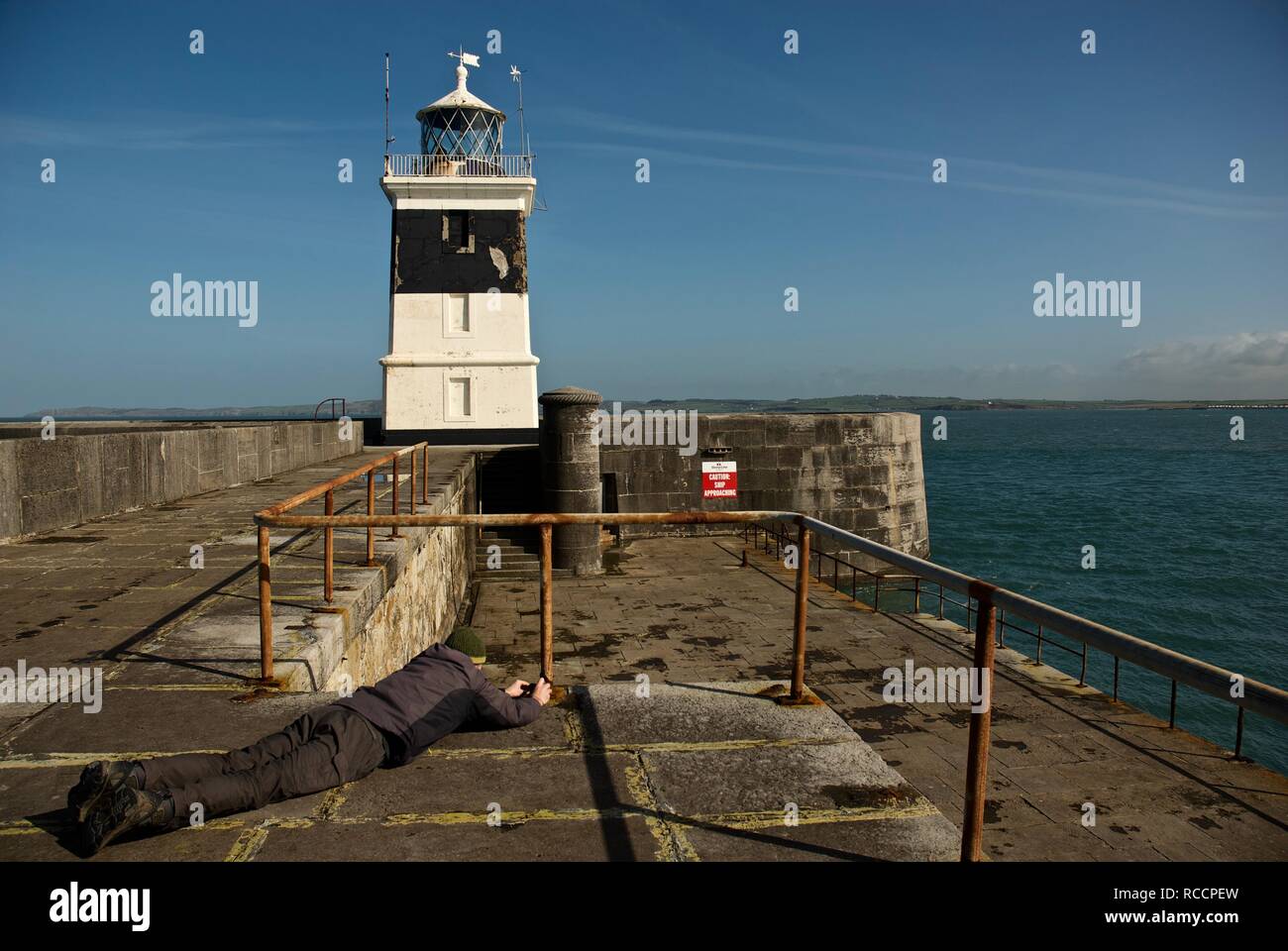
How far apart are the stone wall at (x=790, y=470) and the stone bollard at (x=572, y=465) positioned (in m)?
2.47

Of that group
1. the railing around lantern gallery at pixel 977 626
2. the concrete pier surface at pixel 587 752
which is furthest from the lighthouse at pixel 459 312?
the railing around lantern gallery at pixel 977 626

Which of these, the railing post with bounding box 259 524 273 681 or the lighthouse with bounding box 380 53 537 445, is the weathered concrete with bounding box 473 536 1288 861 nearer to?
the railing post with bounding box 259 524 273 681

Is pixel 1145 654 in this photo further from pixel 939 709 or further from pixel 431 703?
pixel 939 709

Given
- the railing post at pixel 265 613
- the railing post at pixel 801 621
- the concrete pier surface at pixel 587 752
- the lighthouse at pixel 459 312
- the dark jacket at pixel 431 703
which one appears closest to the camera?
the concrete pier surface at pixel 587 752

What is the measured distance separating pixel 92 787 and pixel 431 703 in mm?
1113

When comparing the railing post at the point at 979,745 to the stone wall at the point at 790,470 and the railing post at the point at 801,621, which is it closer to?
the railing post at the point at 801,621

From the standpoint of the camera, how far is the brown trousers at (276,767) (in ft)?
8.58

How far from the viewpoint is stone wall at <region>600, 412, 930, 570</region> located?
1886 centimetres

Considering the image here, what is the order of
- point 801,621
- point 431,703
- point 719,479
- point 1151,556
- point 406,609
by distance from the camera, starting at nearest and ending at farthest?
point 431,703, point 801,621, point 406,609, point 719,479, point 1151,556

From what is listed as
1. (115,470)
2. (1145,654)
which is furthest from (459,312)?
(1145,654)

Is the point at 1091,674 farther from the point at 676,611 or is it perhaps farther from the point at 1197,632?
the point at 676,611

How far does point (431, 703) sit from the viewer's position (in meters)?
3.21

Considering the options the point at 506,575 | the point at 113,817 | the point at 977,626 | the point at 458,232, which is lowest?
the point at 506,575

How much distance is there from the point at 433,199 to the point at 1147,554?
28.6 metres
